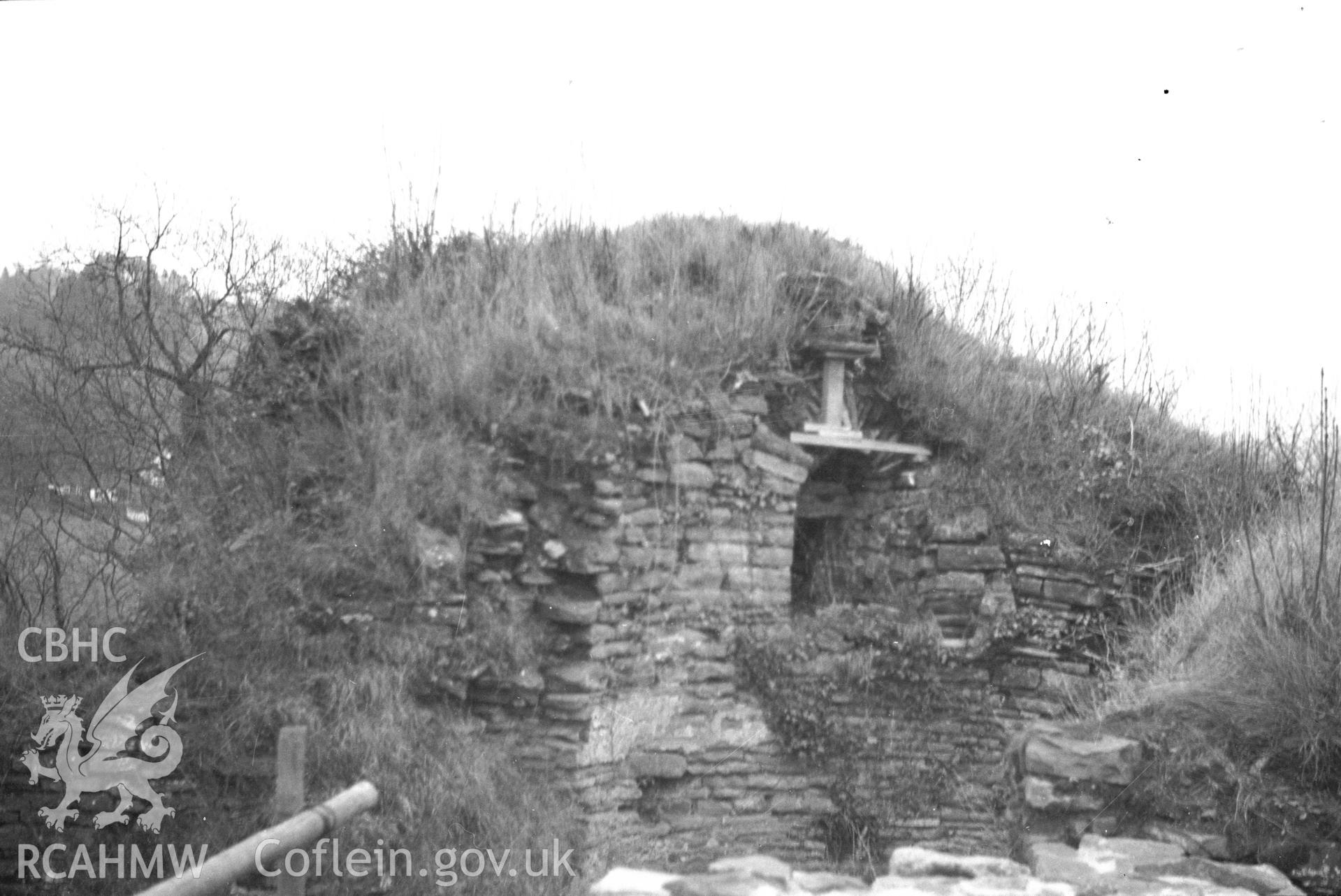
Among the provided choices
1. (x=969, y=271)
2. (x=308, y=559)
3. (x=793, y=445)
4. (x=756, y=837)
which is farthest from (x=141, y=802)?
(x=969, y=271)

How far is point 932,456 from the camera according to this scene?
8203 mm

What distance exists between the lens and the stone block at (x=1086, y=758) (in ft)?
16.8

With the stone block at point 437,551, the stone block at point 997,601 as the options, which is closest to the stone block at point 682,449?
the stone block at point 437,551

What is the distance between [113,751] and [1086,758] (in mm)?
4757

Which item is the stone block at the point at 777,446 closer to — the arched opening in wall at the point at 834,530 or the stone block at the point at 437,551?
the arched opening in wall at the point at 834,530

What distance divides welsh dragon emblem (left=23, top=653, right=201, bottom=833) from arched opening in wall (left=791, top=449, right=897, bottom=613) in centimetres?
389

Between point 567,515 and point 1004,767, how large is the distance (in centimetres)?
268

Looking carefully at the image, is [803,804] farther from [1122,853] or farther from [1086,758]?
[1122,853]

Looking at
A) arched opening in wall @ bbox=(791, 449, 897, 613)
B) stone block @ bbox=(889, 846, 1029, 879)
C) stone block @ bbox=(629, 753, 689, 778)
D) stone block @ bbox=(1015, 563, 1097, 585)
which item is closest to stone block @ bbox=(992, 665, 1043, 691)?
stone block @ bbox=(1015, 563, 1097, 585)

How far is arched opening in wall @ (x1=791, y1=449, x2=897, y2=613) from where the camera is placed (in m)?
8.09

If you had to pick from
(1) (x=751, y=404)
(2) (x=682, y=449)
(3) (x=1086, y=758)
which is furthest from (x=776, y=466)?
(3) (x=1086, y=758)

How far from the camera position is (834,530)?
27.2 ft

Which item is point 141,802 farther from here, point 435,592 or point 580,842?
point 580,842

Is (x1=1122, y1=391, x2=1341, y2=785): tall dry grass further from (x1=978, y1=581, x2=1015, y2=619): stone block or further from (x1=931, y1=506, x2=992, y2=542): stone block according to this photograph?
(x1=931, y1=506, x2=992, y2=542): stone block
